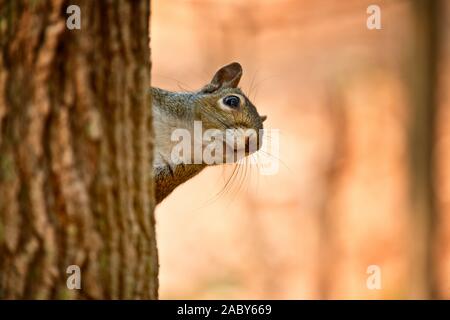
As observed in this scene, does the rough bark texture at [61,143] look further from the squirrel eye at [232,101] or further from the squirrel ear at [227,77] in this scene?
the squirrel ear at [227,77]

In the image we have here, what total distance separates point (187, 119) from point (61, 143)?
1.51m

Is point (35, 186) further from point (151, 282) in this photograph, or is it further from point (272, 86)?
point (272, 86)

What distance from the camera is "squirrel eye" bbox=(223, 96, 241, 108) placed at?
10.4ft

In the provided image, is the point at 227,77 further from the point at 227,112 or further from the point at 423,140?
the point at 423,140

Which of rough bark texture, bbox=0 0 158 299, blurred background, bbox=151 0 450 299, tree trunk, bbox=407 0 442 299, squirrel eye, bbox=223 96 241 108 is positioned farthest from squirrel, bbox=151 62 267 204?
blurred background, bbox=151 0 450 299

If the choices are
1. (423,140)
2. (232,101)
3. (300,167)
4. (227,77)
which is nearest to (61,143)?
(232,101)

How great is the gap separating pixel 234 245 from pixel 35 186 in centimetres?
527

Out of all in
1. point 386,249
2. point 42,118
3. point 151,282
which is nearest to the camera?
point 42,118

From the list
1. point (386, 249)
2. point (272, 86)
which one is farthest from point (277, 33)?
point (386, 249)

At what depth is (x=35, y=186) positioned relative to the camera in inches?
63.4

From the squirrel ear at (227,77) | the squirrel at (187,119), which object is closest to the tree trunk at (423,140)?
the squirrel ear at (227,77)

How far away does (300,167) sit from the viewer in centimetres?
659

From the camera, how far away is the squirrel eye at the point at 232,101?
10.4 feet

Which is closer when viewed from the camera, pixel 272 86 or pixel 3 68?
pixel 3 68
